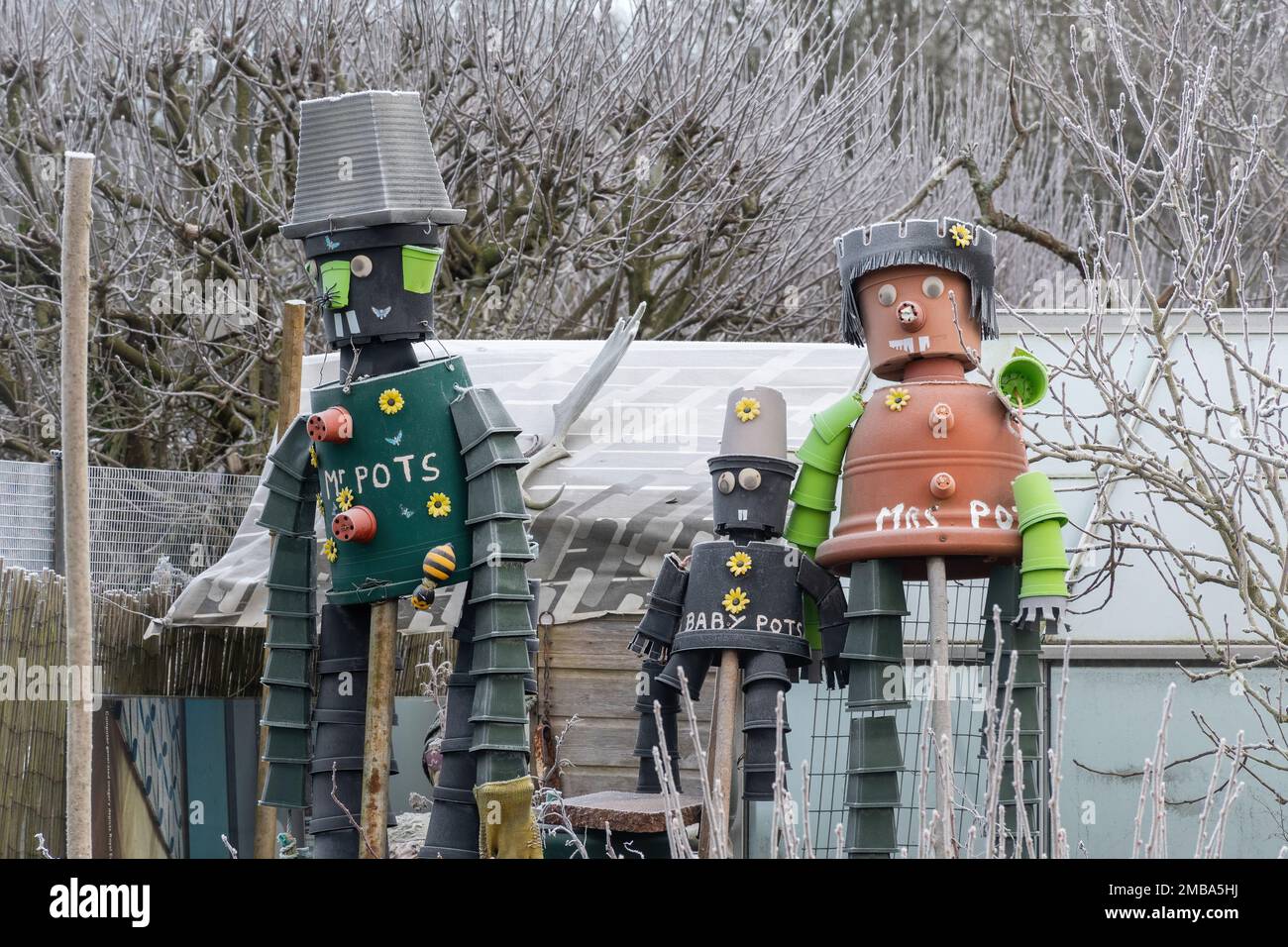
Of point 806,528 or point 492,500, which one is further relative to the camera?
point 806,528

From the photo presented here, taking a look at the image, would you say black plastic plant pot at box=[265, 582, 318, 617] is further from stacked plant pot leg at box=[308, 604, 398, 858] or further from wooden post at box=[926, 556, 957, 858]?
wooden post at box=[926, 556, 957, 858]

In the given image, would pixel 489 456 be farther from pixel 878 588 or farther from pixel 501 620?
pixel 878 588

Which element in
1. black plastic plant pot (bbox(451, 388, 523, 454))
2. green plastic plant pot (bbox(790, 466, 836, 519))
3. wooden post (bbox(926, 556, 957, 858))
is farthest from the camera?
green plastic plant pot (bbox(790, 466, 836, 519))

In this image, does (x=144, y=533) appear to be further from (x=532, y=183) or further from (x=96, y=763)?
(x=532, y=183)

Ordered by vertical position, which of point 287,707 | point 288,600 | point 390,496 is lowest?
point 287,707

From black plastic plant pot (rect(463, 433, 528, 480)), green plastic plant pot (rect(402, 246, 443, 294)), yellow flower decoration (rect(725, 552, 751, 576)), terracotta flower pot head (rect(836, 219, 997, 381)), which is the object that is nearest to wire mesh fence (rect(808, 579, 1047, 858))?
yellow flower decoration (rect(725, 552, 751, 576))

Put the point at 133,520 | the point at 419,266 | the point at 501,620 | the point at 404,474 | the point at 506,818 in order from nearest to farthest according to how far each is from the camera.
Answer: the point at 506,818
the point at 501,620
the point at 404,474
the point at 419,266
the point at 133,520

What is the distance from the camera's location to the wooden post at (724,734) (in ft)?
15.7

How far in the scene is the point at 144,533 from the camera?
6.95 meters

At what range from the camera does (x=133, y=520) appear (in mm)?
6852

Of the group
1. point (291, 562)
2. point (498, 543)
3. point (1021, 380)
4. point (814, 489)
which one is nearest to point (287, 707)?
point (291, 562)

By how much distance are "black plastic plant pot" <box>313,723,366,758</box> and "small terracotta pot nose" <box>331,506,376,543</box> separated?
63cm

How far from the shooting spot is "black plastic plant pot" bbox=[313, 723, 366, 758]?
191 inches

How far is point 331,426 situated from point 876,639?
71.5 inches
